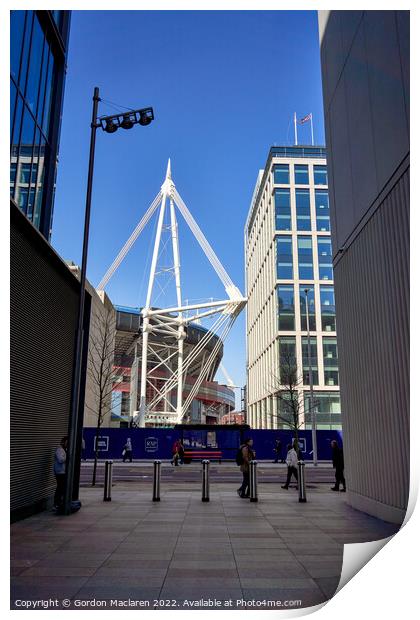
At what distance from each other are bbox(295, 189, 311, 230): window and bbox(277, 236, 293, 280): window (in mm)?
2070

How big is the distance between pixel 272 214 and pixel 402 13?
46.1m

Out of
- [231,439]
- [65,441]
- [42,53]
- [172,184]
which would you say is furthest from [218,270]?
[65,441]

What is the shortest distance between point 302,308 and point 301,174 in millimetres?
14613

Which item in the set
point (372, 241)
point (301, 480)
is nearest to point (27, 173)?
point (372, 241)

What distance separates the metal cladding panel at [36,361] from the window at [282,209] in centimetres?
4267

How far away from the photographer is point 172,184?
48562 mm

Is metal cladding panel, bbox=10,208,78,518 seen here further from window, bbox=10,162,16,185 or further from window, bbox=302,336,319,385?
window, bbox=302,336,319,385

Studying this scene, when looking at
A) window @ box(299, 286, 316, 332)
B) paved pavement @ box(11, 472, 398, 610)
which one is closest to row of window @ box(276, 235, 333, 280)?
window @ box(299, 286, 316, 332)

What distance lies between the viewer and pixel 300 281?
171 feet

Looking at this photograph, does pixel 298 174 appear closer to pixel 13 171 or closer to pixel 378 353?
pixel 13 171

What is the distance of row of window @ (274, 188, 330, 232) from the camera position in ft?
174

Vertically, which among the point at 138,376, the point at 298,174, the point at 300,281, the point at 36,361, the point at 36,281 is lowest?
the point at 36,361
